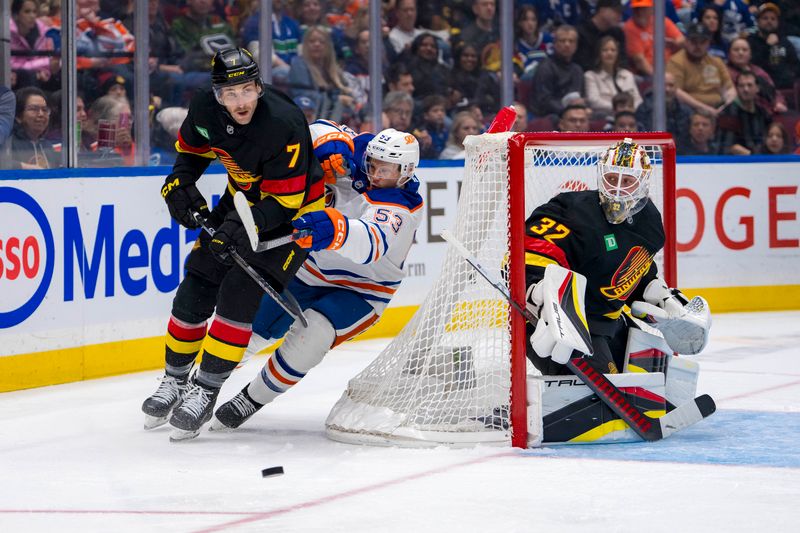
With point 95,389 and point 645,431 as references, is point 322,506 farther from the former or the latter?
point 95,389

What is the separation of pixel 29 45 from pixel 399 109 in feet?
7.29

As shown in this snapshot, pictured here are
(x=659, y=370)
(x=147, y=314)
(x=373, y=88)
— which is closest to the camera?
(x=659, y=370)

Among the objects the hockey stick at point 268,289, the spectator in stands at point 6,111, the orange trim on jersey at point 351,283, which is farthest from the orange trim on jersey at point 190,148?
the spectator in stands at point 6,111

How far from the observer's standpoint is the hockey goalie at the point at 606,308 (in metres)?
3.52

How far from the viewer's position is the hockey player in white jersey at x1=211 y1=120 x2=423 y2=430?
369 cm

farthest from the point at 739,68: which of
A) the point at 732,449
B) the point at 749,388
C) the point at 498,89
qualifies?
the point at 732,449

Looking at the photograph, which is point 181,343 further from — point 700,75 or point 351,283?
point 700,75

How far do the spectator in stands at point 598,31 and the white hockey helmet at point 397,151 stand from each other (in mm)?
3742

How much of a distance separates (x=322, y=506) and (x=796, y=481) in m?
1.14

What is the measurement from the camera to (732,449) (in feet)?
11.8

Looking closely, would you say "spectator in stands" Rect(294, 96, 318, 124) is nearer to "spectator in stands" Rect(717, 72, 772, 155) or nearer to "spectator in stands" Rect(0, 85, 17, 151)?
"spectator in stands" Rect(0, 85, 17, 151)

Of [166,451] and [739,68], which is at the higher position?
[739,68]

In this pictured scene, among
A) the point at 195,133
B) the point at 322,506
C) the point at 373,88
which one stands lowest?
the point at 322,506

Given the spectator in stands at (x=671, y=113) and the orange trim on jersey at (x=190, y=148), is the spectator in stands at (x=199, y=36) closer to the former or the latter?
the orange trim on jersey at (x=190, y=148)
